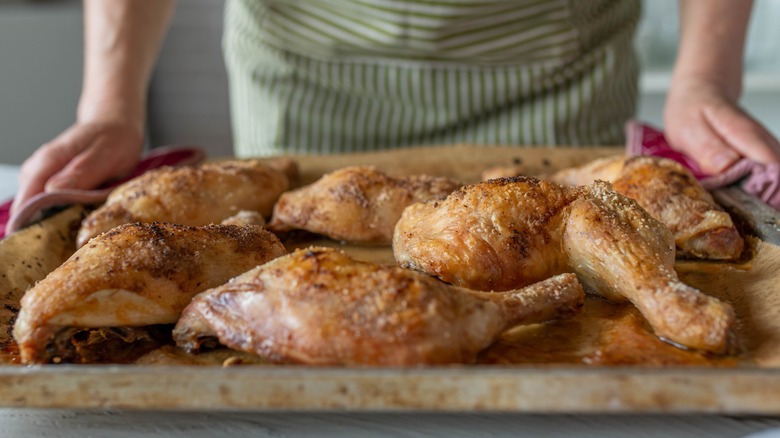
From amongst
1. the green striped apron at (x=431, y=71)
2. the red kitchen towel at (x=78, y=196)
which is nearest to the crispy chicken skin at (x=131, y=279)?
the red kitchen towel at (x=78, y=196)

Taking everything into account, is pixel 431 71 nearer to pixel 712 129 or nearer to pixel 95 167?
pixel 712 129

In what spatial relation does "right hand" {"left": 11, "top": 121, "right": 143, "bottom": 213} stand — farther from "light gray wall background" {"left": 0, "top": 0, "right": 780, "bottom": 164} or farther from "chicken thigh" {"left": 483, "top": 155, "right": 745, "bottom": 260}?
"light gray wall background" {"left": 0, "top": 0, "right": 780, "bottom": 164}

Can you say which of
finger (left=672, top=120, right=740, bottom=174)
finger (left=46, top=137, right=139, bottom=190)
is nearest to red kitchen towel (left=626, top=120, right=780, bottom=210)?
finger (left=672, top=120, right=740, bottom=174)

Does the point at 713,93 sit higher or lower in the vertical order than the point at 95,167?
higher

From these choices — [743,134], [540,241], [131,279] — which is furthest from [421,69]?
[131,279]

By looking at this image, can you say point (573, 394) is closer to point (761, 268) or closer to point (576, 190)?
point (576, 190)

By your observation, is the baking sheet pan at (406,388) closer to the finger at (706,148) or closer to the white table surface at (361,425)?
the white table surface at (361,425)
